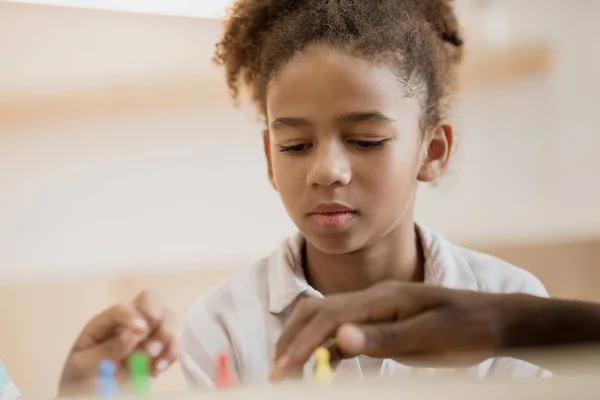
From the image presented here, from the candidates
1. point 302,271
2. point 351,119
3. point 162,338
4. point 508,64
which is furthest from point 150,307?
point 508,64

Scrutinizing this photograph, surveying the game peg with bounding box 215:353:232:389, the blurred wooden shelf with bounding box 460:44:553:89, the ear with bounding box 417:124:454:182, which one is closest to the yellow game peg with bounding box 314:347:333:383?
the game peg with bounding box 215:353:232:389

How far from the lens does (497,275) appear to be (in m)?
0.73

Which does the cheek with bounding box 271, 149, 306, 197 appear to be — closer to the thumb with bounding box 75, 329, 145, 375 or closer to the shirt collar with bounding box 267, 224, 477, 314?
the shirt collar with bounding box 267, 224, 477, 314

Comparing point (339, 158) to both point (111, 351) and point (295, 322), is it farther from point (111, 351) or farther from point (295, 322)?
point (111, 351)

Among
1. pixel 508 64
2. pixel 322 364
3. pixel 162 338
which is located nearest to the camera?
pixel 322 364

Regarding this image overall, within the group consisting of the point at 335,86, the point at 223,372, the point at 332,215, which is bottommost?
the point at 223,372

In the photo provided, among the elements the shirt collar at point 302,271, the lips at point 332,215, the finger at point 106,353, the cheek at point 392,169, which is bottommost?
the finger at point 106,353

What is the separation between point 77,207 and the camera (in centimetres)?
75

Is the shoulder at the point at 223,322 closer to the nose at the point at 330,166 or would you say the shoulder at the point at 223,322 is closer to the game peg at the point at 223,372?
the game peg at the point at 223,372

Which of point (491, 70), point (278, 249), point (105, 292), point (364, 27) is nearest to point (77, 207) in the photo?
point (105, 292)

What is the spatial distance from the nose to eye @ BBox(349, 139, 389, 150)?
0.01 meters

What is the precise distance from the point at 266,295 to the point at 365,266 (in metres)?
0.09

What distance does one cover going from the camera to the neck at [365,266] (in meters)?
0.68

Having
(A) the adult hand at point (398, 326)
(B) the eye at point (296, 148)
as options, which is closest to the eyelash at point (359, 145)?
(B) the eye at point (296, 148)
